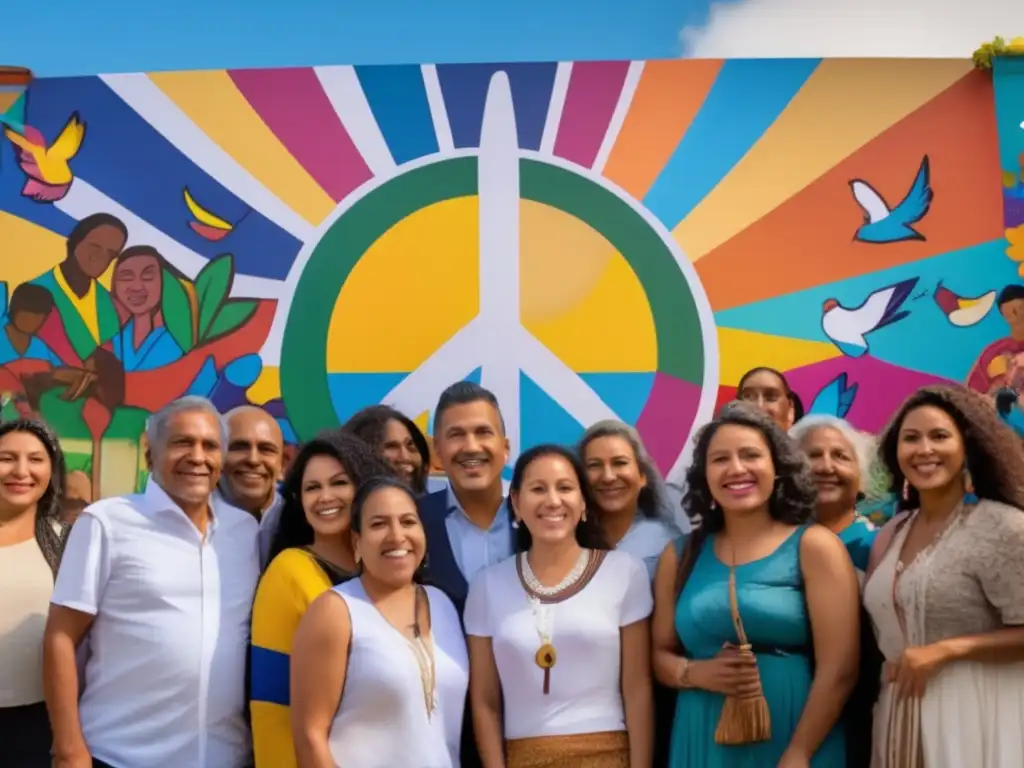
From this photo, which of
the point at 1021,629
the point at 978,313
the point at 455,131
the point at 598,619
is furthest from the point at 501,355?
the point at 1021,629

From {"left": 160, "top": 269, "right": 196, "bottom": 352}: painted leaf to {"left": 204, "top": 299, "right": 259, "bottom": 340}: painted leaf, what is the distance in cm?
8

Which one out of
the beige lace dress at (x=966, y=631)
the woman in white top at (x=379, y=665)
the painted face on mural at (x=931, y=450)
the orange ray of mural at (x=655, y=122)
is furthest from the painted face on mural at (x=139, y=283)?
the beige lace dress at (x=966, y=631)

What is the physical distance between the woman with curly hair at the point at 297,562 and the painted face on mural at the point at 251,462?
0.38 metres

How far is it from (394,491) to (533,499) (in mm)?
372

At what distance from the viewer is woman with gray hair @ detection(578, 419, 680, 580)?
290 centimetres

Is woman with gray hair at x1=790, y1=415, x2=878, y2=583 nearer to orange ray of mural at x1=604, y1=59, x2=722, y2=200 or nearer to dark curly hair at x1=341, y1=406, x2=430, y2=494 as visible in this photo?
dark curly hair at x1=341, y1=406, x2=430, y2=494

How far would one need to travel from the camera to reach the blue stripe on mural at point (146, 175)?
4.02 meters

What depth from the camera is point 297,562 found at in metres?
2.51

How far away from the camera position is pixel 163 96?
13.4 feet

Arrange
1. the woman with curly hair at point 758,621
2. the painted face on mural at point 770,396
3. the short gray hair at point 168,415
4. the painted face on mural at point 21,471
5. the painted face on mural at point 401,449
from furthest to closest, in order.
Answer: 1. the painted face on mural at point 770,396
2. the painted face on mural at point 401,449
3. the painted face on mural at point 21,471
4. the short gray hair at point 168,415
5. the woman with curly hair at point 758,621

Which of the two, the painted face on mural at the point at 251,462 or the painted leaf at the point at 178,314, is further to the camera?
the painted leaf at the point at 178,314

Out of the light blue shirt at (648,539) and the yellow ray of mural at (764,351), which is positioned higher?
the yellow ray of mural at (764,351)

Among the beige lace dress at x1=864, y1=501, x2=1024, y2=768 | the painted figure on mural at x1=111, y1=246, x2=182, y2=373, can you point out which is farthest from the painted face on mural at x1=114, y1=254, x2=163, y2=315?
the beige lace dress at x1=864, y1=501, x2=1024, y2=768

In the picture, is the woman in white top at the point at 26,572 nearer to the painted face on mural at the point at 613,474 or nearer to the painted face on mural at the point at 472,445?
the painted face on mural at the point at 472,445
